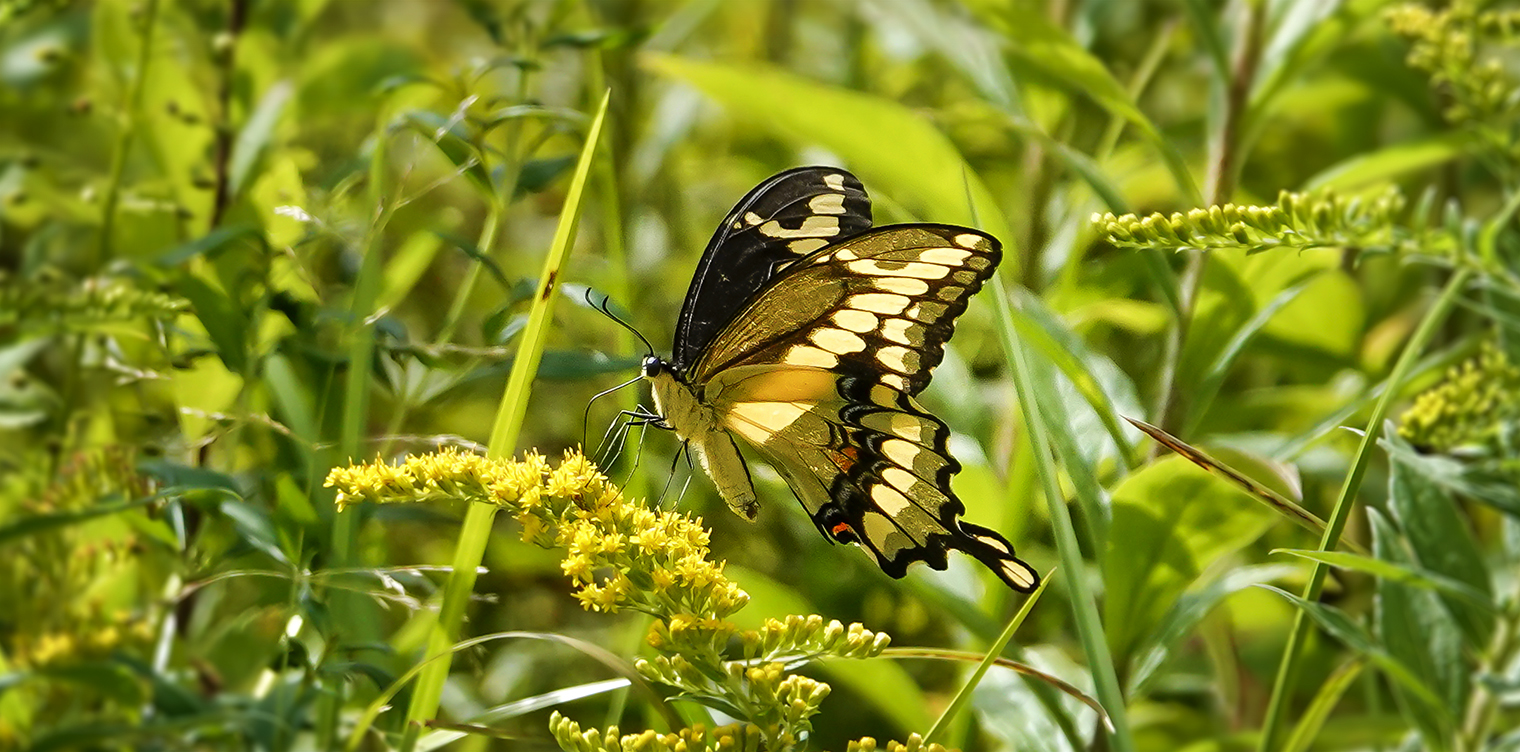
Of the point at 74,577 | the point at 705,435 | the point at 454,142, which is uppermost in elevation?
the point at 454,142

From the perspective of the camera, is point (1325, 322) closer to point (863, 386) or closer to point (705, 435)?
point (863, 386)

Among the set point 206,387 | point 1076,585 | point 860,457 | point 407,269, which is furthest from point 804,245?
point 206,387

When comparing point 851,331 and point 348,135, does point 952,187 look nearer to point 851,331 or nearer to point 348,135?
point 851,331

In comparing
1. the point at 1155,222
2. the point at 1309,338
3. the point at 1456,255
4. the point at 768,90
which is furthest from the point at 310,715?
the point at 1309,338

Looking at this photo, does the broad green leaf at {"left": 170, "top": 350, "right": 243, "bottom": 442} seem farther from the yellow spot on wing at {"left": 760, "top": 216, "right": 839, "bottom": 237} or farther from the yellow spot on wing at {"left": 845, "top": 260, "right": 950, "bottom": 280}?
the yellow spot on wing at {"left": 845, "top": 260, "right": 950, "bottom": 280}

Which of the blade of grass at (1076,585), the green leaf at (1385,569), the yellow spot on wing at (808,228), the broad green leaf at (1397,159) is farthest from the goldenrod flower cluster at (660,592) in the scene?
the broad green leaf at (1397,159)

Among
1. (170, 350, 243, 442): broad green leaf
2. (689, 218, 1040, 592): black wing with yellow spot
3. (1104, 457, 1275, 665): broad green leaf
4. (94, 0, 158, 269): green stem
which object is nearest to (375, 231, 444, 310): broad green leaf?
(170, 350, 243, 442): broad green leaf
